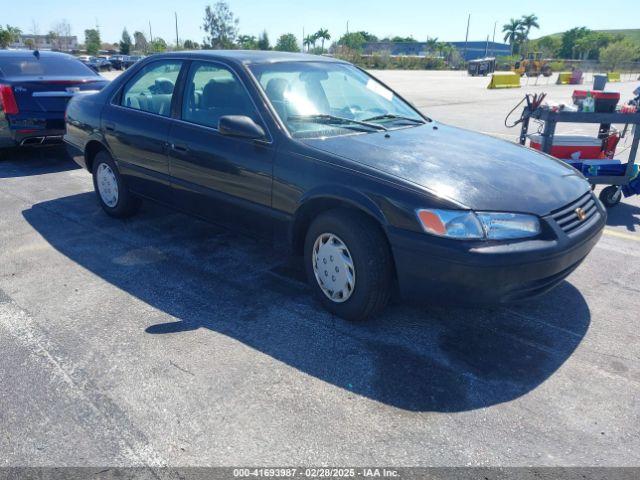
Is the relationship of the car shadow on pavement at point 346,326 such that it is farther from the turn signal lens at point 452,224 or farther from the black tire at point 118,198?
the turn signal lens at point 452,224

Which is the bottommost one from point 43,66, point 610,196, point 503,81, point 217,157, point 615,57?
point 610,196

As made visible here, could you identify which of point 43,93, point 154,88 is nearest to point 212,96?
point 154,88

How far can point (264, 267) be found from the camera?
4.12 meters

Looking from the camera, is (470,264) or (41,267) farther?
(41,267)

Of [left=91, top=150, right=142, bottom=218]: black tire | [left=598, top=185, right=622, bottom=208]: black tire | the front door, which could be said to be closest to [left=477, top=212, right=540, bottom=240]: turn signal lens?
the front door

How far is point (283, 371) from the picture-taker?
9.16 ft

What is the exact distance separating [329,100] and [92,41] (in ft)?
308

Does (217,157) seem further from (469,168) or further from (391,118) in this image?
(469,168)

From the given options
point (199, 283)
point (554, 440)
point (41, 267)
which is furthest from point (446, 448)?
point (41, 267)

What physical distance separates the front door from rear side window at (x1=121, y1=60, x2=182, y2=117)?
0.74 ft

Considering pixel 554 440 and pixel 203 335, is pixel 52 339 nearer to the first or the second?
pixel 203 335

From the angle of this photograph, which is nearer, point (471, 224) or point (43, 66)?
point (471, 224)

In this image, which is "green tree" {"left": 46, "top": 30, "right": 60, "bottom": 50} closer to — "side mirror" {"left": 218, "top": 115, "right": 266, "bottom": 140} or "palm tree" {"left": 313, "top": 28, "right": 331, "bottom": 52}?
"palm tree" {"left": 313, "top": 28, "right": 331, "bottom": 52}

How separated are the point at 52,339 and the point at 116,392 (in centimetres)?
76
